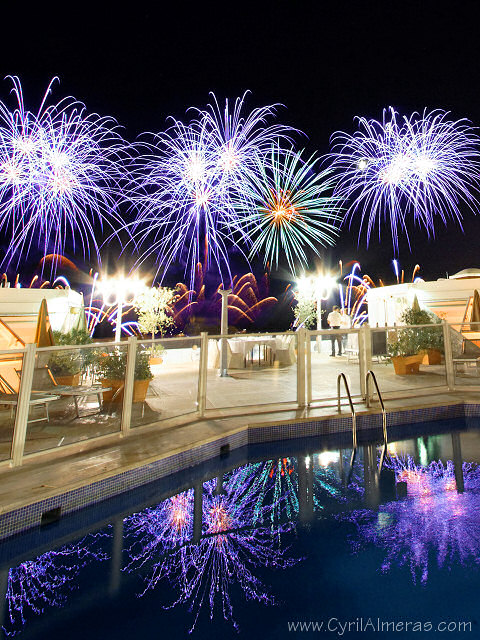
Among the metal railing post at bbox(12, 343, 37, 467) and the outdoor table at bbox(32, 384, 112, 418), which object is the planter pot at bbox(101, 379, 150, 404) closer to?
the outdoor table at bbox(32, 384, 112, 418)

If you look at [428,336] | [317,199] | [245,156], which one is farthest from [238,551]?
[317,199]

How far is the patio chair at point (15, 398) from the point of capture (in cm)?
384

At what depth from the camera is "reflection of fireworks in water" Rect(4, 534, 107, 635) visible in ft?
7.63

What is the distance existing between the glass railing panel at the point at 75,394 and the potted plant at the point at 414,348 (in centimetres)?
528

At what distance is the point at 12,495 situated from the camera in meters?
3.11

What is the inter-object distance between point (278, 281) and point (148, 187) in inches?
2594

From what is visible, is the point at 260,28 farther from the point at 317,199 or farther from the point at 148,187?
the point at 148,187

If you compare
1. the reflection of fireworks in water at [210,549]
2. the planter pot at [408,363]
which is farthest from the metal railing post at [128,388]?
the planter pot at [408,363]

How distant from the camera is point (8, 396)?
402cm

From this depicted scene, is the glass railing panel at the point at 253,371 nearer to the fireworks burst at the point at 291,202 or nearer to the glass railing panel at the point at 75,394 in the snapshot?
the glass railing panel at the point at 75,394

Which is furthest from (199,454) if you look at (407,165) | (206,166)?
(407,165)

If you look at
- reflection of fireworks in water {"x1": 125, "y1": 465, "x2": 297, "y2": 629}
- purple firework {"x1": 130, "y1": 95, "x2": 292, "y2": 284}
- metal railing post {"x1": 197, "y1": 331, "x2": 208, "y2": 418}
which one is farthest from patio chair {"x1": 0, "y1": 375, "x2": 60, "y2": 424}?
purple firework {"x1": 130, "y1": 95, "x2": 292, "y2": 284}

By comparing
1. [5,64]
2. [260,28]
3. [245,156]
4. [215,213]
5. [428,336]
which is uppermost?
[260,28]

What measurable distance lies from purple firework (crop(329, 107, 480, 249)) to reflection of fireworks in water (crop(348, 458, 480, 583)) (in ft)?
30.5
